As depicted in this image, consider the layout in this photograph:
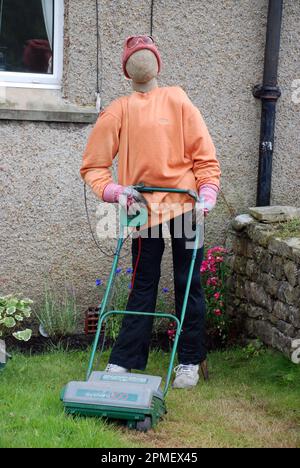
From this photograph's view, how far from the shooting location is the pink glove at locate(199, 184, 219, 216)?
4297 millimetres

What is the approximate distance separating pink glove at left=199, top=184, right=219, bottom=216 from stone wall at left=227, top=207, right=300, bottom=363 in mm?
895

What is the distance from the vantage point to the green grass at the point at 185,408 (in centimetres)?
365

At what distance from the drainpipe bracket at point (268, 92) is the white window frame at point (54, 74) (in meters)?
1.54

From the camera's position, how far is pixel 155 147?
14.3 ft

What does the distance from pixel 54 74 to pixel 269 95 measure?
5.43ft

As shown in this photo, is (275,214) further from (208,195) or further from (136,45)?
(136,45)

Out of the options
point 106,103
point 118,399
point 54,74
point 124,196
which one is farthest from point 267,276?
point 54,74

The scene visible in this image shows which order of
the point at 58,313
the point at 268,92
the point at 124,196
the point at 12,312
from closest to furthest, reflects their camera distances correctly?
the point at 124,196 < the point at 12,312 < the point at 58,313 < the point at 268,92

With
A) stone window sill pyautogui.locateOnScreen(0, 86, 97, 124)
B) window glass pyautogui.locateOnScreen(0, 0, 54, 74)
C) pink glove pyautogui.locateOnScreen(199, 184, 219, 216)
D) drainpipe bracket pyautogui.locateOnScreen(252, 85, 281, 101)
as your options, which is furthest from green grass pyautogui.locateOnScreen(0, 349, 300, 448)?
window glass pyautogui.locateOnScreen(0, 0, 54, 74)

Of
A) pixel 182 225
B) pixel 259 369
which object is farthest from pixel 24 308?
pixel 259 369

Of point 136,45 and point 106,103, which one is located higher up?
point 136,45

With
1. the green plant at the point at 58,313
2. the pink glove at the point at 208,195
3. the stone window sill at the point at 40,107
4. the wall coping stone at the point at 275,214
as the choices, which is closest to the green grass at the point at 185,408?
the green plant at the point at 58,313

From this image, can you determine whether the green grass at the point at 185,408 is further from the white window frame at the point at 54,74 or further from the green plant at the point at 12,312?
the white window frame at the point at 54,74

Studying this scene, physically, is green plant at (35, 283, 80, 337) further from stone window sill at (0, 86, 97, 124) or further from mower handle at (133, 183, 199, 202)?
mower handle at (133, 183, 199, 202)
